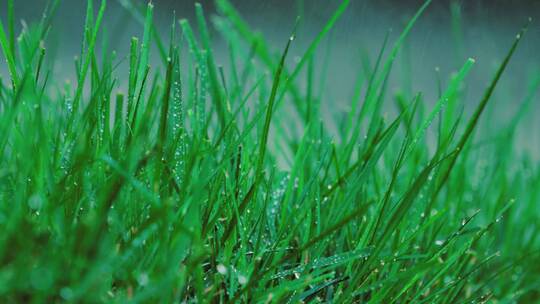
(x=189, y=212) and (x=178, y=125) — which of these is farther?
(x=178, y=125)

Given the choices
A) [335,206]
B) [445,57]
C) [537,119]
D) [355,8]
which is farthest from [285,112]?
[445,57]

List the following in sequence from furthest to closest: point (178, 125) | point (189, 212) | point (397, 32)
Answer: point (397, 32) → point (178, 125) → point (189, 212)

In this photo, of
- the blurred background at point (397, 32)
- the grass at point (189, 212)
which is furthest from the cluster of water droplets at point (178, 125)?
the blurred background at point (397, 32)

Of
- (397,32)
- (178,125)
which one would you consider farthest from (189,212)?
(397,32)

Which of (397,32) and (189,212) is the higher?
(397,32)

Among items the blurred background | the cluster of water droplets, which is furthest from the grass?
the blurred background

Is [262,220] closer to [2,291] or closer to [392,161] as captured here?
[2,291]

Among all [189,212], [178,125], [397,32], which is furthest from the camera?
[397,32]

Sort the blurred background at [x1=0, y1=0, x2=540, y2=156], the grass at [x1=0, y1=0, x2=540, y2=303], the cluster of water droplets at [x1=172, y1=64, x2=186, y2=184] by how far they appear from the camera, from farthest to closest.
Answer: the blurred background at [x1=0, y1=0, x2=540, y2=156]
the cluster of water droplets at [x1=172, y1=64, x2=186, y2=184]
the grass at [x1=0, y1=0, x2=540, y2=303]

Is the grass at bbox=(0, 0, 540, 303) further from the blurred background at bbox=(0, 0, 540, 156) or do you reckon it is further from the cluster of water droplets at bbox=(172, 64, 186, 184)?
the blurred background at bbox=(0, 0, 540, 156)

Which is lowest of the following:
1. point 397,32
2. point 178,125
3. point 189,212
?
point 189,212

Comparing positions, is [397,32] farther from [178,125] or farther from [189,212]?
[189,212]
